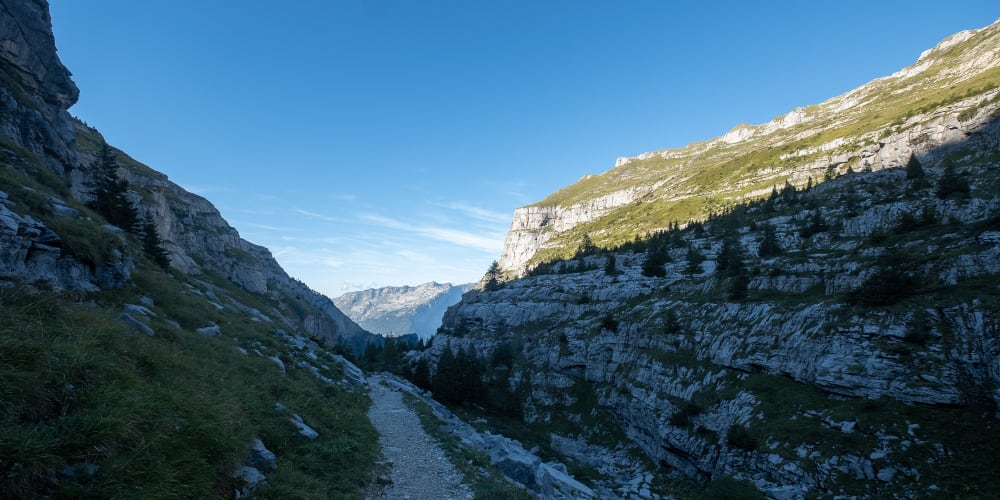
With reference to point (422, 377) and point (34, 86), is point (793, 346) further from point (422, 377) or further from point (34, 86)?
point (34, 86)

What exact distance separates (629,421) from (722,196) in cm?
13639

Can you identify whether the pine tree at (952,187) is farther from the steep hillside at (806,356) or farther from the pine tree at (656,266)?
the pine tree at (656,266)

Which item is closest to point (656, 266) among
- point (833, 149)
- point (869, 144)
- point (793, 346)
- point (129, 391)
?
point (793, 346)

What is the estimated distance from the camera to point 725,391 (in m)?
33.4

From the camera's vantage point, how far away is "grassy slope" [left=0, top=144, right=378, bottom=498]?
247 inches

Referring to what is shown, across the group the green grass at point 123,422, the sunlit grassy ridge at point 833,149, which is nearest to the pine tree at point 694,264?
the green grass at point 123,422

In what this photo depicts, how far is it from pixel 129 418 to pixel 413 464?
12.8m

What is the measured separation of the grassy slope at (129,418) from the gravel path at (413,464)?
1.33 meters

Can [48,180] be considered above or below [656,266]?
above

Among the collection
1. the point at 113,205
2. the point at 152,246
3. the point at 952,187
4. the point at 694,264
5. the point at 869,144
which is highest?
the point at 869,144

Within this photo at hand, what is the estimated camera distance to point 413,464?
58.6 ft

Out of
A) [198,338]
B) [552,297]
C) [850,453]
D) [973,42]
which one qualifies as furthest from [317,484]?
[973,42]

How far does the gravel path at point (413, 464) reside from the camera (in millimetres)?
14484

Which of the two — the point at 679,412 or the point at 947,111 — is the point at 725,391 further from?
the point at 947,111
